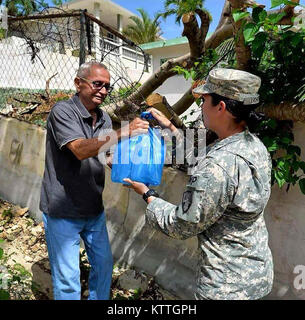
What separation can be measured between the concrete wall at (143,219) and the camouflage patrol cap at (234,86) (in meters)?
0.92

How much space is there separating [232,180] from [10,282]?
2.33 metres

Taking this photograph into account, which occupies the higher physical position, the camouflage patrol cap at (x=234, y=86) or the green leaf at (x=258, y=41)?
the green leaf at (x=258, y=41)

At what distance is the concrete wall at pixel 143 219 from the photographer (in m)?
2.28

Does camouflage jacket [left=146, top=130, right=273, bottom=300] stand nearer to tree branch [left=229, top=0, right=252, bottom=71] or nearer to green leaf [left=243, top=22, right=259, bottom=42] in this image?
green leaf [left=243, top=22, right=259, bottom=42]

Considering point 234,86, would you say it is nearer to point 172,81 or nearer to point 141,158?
point 141,158

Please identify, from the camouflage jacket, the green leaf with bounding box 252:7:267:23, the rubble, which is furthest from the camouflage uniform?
the rubble

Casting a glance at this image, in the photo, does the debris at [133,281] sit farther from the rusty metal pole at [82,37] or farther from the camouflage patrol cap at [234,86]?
the rusty metal pole at [82,37]

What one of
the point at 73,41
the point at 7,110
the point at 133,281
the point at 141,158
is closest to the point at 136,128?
the point at 141,158

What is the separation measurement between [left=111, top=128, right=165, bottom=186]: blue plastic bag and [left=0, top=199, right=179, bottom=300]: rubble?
1.33 meters

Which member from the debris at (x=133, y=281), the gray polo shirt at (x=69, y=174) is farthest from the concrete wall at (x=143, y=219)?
the gray polo shirt at (x=69, y=174)

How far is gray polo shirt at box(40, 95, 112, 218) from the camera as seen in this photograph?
82.0 inches
